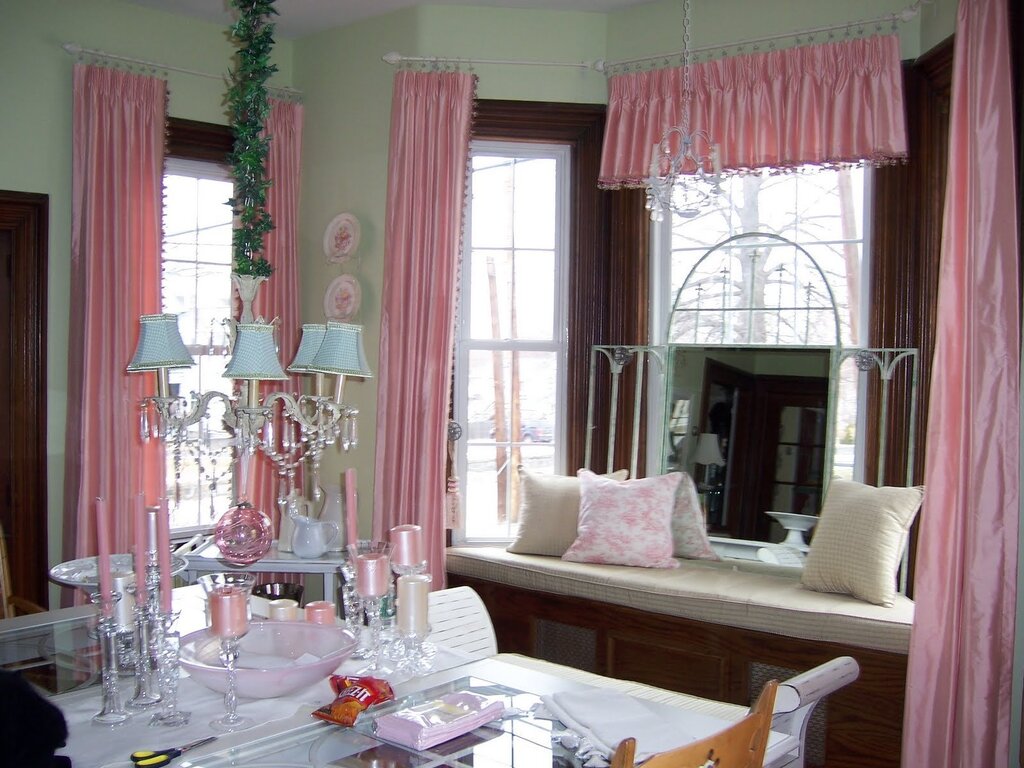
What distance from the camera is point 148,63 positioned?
4203 millimetres

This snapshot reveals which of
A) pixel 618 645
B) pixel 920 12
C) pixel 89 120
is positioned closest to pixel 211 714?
pixel 618 645

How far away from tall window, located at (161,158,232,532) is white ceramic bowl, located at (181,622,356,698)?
2.36m

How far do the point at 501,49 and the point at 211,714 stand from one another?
3.29 m

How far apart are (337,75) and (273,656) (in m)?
3.26

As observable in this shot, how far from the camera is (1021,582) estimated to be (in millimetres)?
2734

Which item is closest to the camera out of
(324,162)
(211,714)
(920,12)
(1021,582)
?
(211,714)

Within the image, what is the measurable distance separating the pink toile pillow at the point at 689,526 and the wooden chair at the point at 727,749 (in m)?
2.41

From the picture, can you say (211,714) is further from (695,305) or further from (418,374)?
(695,305)

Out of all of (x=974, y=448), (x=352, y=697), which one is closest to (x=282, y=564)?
(x=352, y=697)

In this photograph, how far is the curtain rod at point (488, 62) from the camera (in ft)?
13.9

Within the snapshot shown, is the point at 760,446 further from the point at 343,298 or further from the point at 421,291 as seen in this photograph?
the point at 343,298

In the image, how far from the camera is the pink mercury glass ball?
3355 millimetres

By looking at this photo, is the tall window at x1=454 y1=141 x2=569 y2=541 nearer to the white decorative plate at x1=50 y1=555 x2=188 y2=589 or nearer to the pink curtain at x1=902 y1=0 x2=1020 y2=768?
the white decorative plate at x1=50 y1=555 x2=188 y2=589

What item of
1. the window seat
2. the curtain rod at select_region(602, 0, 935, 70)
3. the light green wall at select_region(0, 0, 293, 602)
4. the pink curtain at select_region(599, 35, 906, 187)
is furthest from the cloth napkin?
the light green wall at select_region(0, 0, 293, 602)
